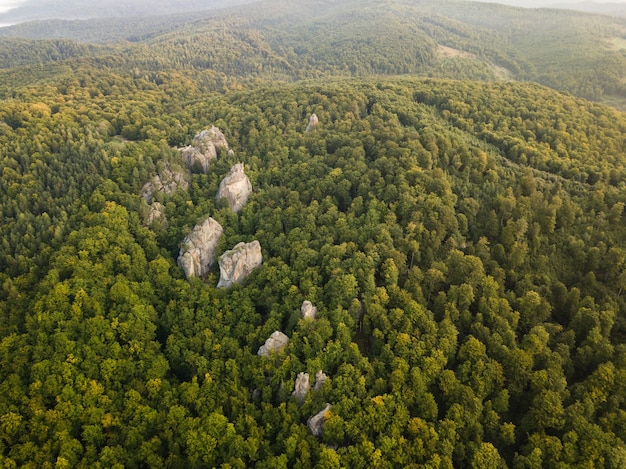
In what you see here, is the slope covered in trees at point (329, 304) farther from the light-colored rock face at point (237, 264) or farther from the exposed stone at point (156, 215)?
the light-colored rock face at point (237, 264)

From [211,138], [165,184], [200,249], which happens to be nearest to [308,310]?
[200,249]

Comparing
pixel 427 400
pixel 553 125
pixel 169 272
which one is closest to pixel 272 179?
pixel 169 272

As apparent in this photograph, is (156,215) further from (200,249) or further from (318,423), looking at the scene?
(318,423)

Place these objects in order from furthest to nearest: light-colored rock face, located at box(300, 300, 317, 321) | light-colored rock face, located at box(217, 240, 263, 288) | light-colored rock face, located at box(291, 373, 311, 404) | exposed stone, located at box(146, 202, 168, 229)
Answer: exposed stone, located at box(146, 202, 168, 229) → light-colored rock face, located at box(217, 240, 263, 288) → light-colored rock face, located at box(300, 300, 317, 321) → light-colored rock face, located at box(291, 373, 311, 404)

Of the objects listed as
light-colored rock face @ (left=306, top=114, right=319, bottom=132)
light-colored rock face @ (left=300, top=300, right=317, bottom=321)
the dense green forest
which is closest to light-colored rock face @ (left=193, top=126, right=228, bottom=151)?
the dense green forest

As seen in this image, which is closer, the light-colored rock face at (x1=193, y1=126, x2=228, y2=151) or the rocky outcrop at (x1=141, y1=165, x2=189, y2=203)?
the rocky outcrop at (x1=141, y1=165, x2=189, y2=203)

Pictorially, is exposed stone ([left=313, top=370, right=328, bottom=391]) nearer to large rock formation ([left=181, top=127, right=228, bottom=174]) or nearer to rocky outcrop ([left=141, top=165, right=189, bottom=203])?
rocky outcrop ([left=141, top=165, right=189, bottom=203])

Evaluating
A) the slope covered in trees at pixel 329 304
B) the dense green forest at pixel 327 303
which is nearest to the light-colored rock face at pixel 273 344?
the dense green forest at pixel 327 303
